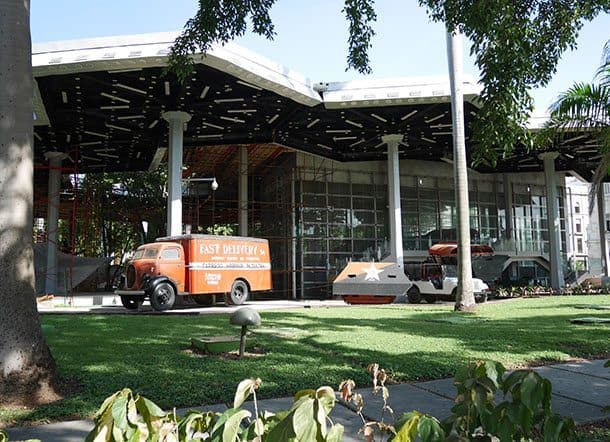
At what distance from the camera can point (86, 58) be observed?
63.2 ft

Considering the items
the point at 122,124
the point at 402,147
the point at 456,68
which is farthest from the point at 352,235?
the point at 456,68

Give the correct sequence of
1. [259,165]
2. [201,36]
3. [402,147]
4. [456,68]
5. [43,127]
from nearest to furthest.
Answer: [201,36] → [456,68] → [43,127] → [402,147] → [259,165]

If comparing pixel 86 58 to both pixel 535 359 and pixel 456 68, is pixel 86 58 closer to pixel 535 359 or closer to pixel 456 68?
pixel 456 68

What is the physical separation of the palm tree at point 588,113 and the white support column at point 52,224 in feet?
87.2

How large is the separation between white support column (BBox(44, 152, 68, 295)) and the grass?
799 inches

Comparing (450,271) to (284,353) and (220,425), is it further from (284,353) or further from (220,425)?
(220,425)

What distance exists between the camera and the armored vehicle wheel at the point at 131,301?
1942 cm

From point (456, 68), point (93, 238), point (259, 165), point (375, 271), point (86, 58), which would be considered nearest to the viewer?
point (456, 68)

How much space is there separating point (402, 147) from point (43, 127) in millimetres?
21565

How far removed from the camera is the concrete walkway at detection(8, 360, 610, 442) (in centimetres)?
426

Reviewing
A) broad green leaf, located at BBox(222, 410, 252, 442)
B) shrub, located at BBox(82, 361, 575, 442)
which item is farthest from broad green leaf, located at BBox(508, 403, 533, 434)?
broad green leaf, located at BBox(222, 410, 252, 442)

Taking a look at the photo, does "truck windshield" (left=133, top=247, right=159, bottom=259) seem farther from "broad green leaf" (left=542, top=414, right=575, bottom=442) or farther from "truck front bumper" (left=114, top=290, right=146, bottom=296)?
"broad green leaf" (left=542, top=414, right=575, bottom=442)

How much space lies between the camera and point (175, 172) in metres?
24.6

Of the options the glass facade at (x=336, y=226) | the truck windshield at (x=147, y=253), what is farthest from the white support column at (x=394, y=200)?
the truck windshield at (x=147, y=253)
